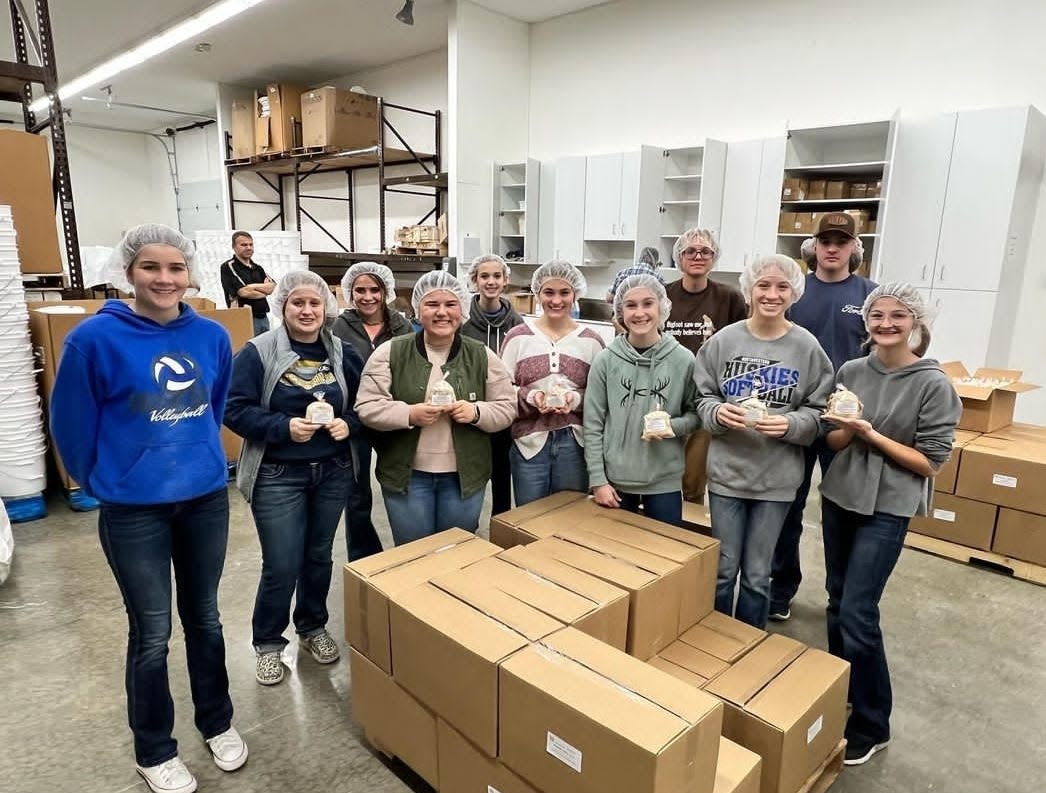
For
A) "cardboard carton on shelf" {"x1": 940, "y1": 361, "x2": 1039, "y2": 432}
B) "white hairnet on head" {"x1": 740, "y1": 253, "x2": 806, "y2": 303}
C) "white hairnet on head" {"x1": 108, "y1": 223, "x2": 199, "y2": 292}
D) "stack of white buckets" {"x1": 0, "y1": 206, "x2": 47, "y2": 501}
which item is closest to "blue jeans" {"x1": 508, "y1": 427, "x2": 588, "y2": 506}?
"white hairnet on head" {"x1": 740, "y1": 253, "x2": 806, "y2": 303}

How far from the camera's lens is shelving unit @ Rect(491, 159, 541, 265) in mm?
6535

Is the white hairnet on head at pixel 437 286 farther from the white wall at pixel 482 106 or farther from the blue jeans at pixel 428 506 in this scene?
the white wall at pixel 482 106

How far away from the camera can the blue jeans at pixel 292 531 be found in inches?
78.7

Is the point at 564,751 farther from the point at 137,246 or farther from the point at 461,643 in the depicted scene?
the point at 137,246

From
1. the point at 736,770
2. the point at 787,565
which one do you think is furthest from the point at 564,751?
the point at 787,565

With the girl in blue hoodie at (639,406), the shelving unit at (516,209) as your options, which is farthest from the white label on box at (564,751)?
the shelving unit at (516,209)

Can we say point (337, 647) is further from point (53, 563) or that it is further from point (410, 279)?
point (410, 279)

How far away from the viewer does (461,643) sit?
1476 mm

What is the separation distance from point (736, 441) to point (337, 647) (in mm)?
1621

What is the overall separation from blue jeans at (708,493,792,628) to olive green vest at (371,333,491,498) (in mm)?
774

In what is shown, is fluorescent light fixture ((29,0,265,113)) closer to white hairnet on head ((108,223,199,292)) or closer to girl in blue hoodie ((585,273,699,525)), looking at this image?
white hairnet on head ((108,223,199,292))

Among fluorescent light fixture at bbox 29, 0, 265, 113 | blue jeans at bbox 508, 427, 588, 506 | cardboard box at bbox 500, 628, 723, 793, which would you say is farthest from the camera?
fluorescent light fixture at bbox 29, 0, 265, 113

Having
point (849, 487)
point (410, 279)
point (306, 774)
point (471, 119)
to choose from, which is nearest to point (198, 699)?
point (306, 774)

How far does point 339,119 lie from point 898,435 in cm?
717
